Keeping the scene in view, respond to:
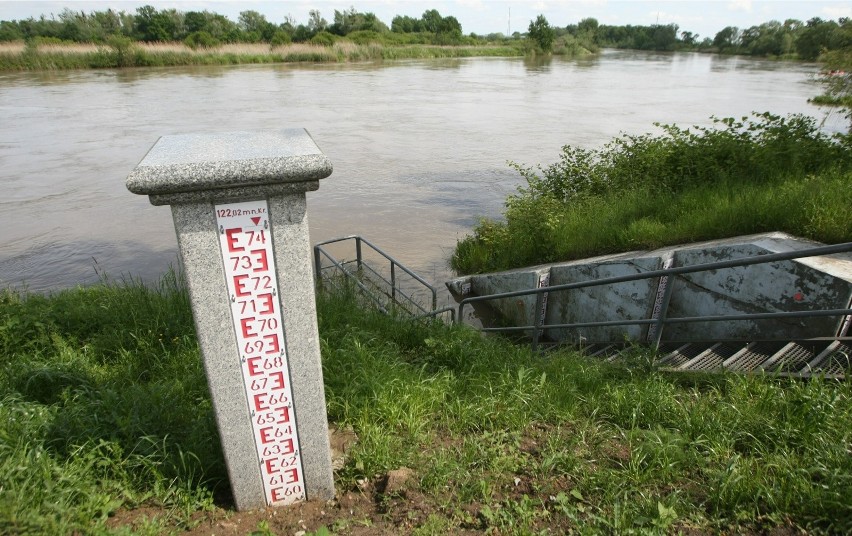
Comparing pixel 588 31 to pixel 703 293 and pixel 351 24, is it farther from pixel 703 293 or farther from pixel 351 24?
pixel 703 293

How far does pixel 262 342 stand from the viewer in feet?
6.89

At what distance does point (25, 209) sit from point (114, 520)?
13.3 m

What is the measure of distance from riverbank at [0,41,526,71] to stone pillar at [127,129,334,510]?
4617cm

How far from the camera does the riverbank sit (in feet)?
125

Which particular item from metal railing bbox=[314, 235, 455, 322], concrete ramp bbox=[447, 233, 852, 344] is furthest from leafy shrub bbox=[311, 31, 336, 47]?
concrete ramp bbox=[447, 233, 852, 344]

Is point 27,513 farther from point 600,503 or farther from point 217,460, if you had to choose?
point 600,503

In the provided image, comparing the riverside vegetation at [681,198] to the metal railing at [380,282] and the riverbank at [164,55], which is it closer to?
the metal railing at [380,282]

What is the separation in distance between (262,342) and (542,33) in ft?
244

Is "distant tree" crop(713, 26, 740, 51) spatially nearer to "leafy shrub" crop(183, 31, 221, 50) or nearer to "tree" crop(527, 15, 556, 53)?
"tree" crop(527, 15, 556, 53)

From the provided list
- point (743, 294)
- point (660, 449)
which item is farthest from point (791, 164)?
point (660, 449)

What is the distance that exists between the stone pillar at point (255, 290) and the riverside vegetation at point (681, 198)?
500 centimetres

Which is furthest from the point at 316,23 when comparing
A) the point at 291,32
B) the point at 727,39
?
the point at 727,39

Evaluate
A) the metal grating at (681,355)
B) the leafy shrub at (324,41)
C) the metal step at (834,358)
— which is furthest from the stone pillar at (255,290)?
the leafy shrub at (324,41)

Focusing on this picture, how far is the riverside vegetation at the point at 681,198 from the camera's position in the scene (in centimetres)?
573
